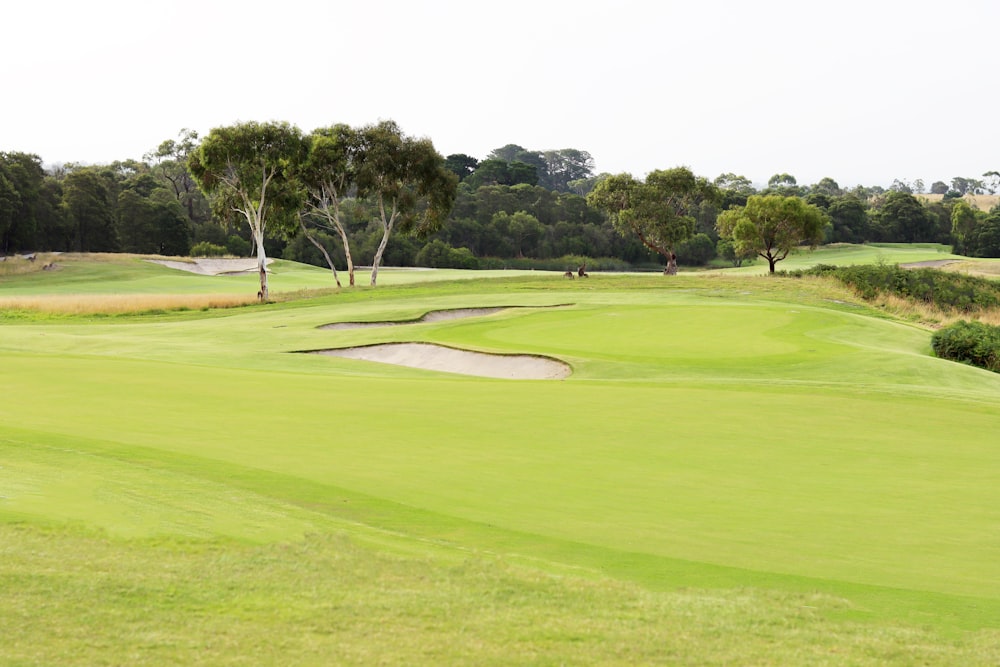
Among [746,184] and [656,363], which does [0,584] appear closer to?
[656,363]

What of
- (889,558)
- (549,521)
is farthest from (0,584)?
(889,558)

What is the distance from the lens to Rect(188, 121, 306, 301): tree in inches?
1986

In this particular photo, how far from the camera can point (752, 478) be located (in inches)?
447

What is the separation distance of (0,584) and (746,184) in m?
168

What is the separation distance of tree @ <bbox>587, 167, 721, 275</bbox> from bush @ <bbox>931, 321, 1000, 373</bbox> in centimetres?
3957

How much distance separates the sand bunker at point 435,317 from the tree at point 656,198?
1242 inches

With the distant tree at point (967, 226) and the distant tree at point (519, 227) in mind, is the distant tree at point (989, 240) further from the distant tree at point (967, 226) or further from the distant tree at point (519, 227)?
the distant tree at point (519, 227)

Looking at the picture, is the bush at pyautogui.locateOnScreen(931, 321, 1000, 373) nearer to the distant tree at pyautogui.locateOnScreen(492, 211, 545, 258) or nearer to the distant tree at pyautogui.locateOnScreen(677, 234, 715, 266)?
the distant tree at pyautogui.locateOnScreen(492, 211, 545, 258)

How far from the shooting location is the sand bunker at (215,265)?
84438 mm

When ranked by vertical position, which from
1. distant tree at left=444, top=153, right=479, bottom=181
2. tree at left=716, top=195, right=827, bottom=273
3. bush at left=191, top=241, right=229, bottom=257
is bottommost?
bush at left=191, top=241, right=229, bottom=257

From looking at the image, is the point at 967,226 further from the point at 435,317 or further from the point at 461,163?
the point at 435,317

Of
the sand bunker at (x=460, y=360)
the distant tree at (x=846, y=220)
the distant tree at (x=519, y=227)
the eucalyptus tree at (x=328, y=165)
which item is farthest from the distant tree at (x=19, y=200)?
the distant tree at (x=846, y=220)

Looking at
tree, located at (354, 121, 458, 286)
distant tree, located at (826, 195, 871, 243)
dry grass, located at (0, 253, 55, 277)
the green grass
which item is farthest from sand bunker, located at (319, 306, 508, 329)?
distant tree, located at (826, 195, 871, 243)

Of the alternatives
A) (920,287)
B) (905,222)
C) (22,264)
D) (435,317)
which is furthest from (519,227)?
(435,317)
